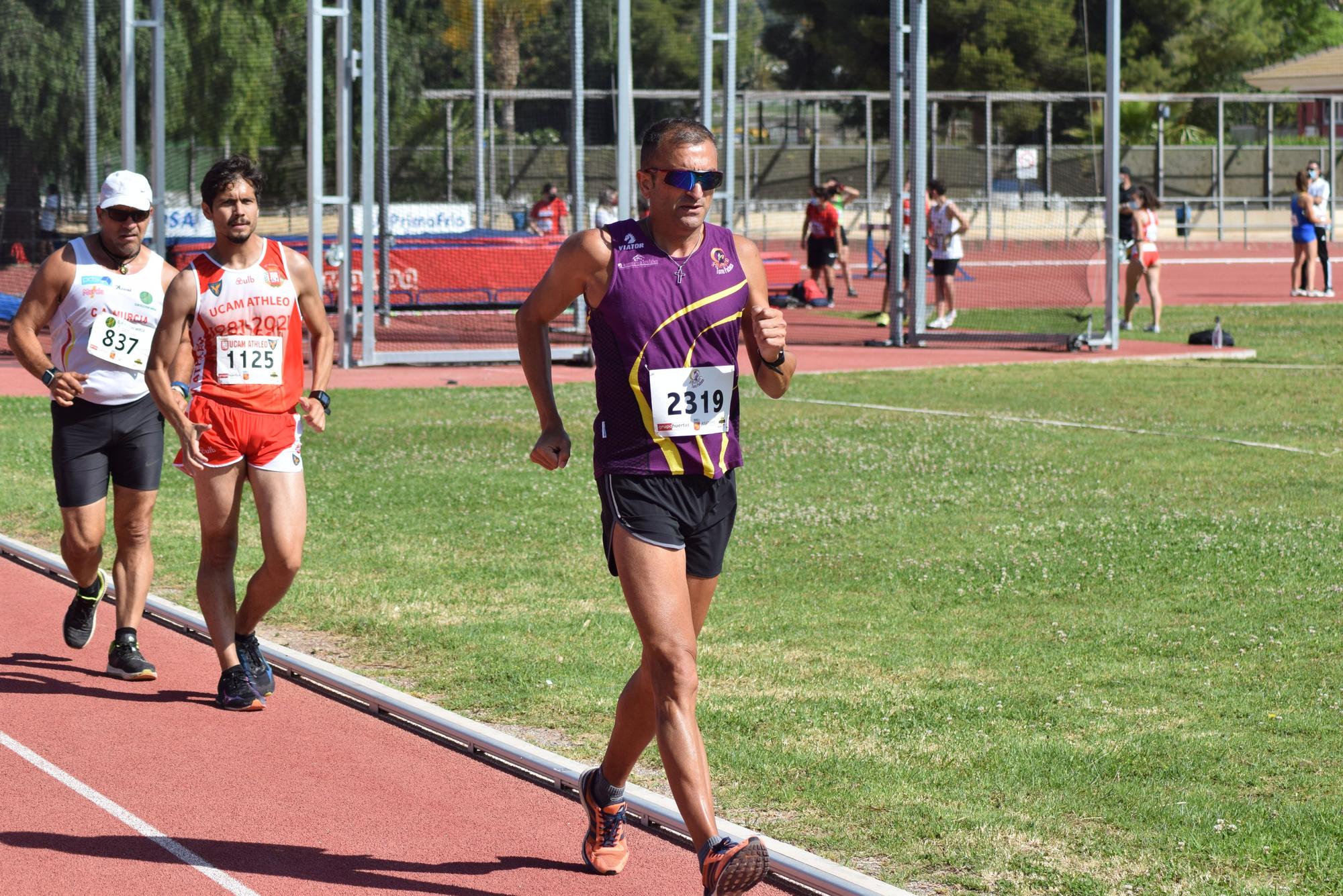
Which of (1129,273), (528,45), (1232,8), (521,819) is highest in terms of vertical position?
(1232,8)

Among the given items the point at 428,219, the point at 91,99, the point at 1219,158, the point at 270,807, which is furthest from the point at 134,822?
the point at 1219,158

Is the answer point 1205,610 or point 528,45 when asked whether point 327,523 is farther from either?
point 528,45

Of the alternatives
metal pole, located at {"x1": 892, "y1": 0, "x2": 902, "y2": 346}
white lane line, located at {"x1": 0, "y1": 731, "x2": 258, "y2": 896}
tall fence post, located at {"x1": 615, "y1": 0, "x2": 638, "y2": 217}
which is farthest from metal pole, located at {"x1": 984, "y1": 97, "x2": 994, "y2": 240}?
white lane line, located at {"x1": 0, "y1": 731, "x2": 258, "y2": 896}

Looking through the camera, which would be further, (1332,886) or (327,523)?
(327,523)

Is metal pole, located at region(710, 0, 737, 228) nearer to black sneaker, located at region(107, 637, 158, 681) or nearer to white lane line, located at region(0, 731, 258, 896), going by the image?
black sneaker, located at region(107, 637, 158, 681)

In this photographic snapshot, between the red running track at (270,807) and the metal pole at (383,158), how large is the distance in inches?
629

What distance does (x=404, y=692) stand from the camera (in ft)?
24.4

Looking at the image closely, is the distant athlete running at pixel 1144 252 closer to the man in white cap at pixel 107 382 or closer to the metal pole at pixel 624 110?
the metal pole at pixel 624 110

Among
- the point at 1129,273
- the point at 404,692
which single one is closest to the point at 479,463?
the point at 404,692

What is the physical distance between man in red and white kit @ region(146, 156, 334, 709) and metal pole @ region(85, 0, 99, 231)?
1598 centimetres

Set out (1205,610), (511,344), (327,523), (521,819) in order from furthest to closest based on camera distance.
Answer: (511,344)
(327,523)
(1205,610)
(521,819)

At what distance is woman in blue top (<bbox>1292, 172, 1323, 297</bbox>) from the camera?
28781mm

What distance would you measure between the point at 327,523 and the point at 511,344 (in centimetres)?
1249

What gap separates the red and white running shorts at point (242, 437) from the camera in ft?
23.0
